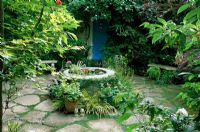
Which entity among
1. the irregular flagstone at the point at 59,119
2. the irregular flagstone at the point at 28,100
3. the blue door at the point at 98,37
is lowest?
the irregular flagstone at the point at 59,119

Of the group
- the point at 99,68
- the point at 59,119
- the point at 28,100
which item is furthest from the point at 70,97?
the point at 99,68

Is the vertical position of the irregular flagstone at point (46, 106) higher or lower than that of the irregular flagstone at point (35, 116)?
higher

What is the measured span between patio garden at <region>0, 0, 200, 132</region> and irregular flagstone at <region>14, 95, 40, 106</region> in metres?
0.02

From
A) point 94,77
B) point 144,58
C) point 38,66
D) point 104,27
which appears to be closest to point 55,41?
point 38,66

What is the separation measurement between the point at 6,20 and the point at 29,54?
0.58 metres

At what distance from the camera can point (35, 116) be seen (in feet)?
15.6

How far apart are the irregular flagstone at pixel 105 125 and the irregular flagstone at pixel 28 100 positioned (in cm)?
152

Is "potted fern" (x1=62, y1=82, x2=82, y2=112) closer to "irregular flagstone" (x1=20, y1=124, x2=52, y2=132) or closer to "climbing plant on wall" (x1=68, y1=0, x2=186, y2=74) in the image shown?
"irregular flagstone" (x1=20, y1=124, x2=52, y2=132)

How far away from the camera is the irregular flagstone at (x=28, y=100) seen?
5430 millimetres

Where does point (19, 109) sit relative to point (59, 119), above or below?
above

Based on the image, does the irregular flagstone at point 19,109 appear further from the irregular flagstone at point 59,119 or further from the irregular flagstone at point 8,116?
the irregular flagstone at point 59,119

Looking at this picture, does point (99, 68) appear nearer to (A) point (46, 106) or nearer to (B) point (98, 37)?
(A) point (46, 106)

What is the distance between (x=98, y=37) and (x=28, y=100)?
4859 mm

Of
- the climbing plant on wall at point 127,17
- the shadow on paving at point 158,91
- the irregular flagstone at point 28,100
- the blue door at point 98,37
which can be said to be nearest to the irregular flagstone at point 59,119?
the irregular flagstone at point 28,100
